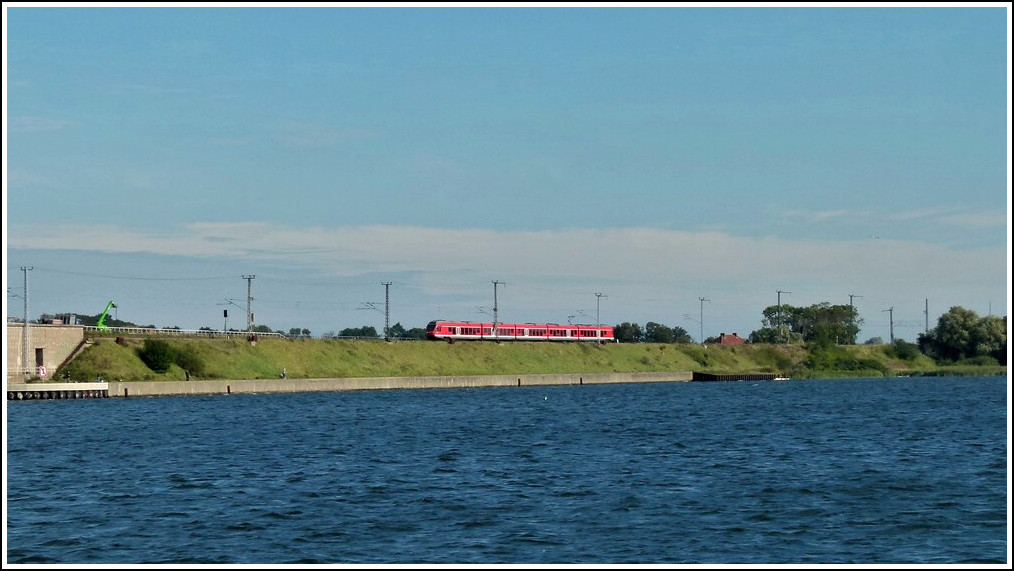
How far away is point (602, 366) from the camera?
18262 cm

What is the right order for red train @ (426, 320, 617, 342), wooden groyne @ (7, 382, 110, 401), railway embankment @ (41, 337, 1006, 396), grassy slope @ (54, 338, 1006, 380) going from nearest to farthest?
wooden groyne @ (7, 382, 110, 401)
railway embankment @ (41, 337, 1006, 396)
grassy slope @ (54, 338, 1006, 380)
red train @ (426, 320, 617, 342)

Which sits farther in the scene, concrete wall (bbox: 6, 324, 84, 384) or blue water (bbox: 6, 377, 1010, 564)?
concrete wall (bbox: 6, 324, 84, 384)

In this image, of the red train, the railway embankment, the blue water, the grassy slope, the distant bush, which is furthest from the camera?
the red train

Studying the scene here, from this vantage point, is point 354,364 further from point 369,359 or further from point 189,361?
point 189,361

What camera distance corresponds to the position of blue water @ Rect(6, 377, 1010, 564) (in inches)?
1248

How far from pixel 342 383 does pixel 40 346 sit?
33061 millimetres

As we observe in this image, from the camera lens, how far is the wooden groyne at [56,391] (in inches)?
4085

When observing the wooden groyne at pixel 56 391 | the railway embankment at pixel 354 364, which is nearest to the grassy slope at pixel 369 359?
the railway embankment at pixel 354 364

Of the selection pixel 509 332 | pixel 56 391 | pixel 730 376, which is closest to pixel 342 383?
pixel 56 391

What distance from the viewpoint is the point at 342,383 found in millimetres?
135125

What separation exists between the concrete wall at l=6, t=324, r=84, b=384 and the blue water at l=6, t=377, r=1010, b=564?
109 ft

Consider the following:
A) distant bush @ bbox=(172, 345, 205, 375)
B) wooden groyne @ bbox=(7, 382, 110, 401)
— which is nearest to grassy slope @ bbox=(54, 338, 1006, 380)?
distant bush @ bbox=(172, 345, 205, 375)

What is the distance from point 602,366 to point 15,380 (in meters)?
93.9

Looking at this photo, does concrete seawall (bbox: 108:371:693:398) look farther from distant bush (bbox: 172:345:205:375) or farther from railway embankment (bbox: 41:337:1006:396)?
distant bush (bbox: 172:345:205:375)
